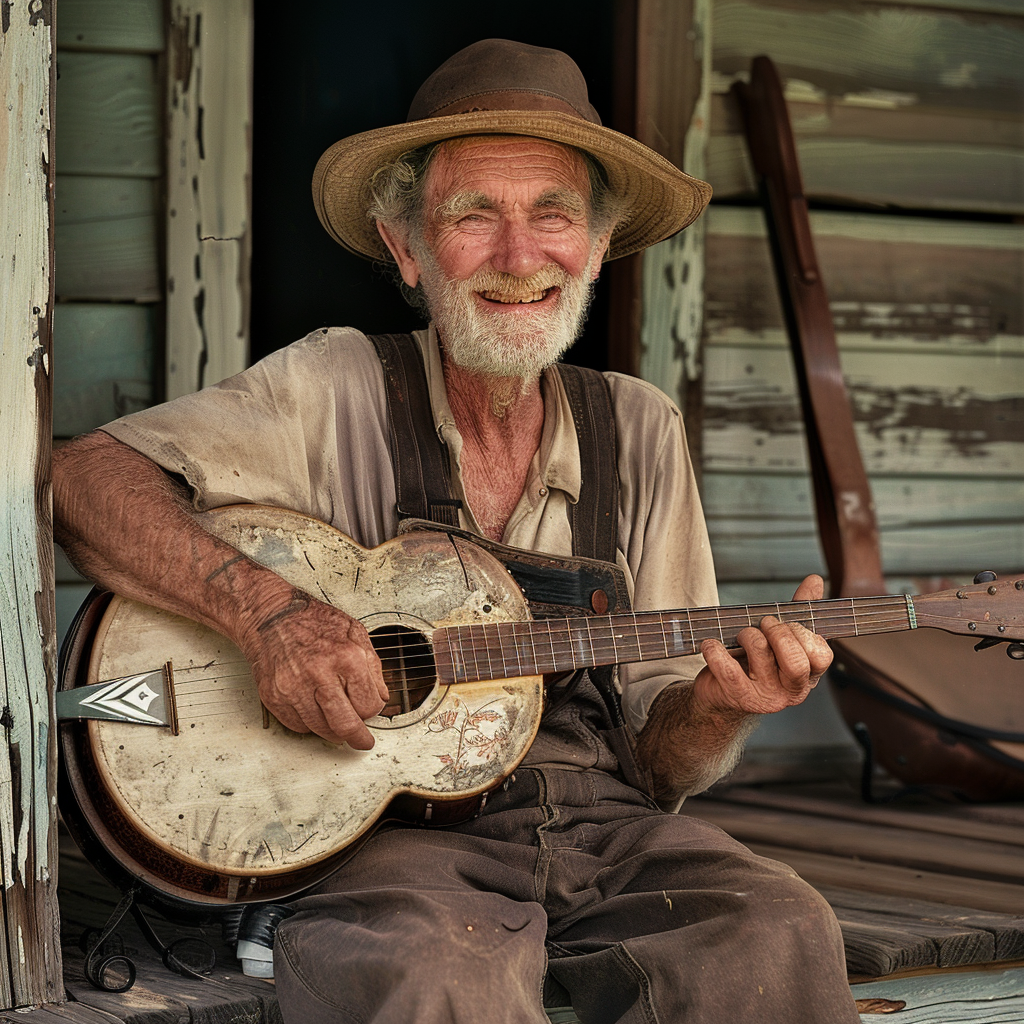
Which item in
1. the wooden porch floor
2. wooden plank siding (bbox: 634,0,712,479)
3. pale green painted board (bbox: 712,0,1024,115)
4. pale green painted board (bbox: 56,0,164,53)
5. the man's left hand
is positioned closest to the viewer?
the wooden porch floor

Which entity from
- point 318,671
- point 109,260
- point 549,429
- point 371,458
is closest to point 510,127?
point 549,429

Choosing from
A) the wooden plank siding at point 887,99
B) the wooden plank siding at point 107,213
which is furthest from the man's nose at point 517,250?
the wooden plank siding at point 887,99

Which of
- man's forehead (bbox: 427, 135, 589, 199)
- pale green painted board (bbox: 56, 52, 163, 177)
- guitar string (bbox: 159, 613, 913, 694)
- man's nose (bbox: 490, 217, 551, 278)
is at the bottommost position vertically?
guitar string (bbox: 159, 613, 913, 694)

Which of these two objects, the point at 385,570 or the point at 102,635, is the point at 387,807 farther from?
the point at 102,635

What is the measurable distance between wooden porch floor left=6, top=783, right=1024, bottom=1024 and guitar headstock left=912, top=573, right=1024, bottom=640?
23.7 inches

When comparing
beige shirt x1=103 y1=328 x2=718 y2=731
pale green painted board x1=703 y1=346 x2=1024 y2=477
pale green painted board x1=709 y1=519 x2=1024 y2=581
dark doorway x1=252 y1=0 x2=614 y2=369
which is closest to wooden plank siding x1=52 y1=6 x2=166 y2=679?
dark doorway x1=252 y1=0 x2=614 y2=369

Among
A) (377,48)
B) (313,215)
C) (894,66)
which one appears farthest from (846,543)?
(377,48)

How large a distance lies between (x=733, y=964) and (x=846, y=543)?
7.56ft

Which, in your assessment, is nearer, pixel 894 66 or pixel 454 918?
pixel 454 918

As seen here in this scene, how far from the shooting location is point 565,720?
2473 millimetres

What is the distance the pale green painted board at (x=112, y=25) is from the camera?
11.3 ft

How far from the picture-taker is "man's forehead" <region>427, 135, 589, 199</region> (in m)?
2.57

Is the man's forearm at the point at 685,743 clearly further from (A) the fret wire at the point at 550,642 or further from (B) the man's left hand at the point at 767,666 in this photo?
(A) the fret wire at the point at 550,642

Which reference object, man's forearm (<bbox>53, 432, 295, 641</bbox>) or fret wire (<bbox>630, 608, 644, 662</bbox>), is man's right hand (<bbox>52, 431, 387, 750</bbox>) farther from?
fret wire (<bbox>630, 608, 644, 662</bbox>)
